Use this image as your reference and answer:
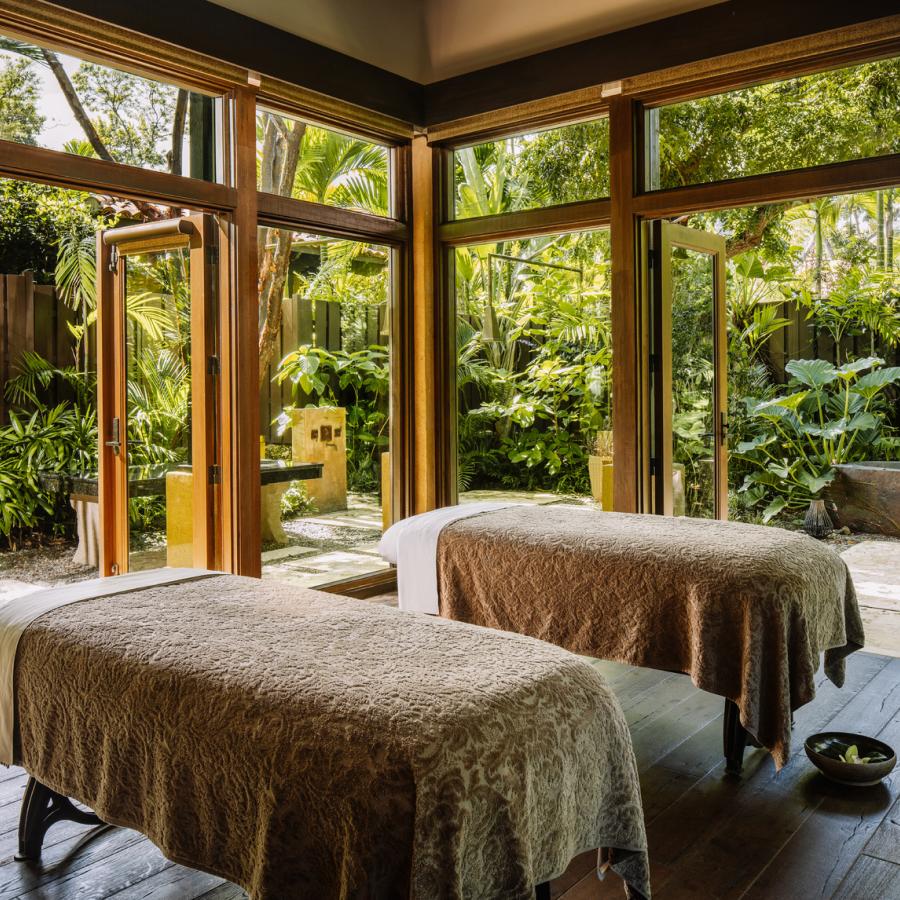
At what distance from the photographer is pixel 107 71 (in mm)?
3488

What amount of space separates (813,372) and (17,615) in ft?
19.7

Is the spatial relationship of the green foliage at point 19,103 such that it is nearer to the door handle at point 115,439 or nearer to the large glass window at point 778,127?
the door handle at point 115,439

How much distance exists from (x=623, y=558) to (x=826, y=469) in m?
4.49

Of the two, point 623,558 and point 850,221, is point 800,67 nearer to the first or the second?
point 623,558

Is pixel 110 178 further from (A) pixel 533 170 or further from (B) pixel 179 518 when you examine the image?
(A) pixel 533 170

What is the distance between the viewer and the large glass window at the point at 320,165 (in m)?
4.17

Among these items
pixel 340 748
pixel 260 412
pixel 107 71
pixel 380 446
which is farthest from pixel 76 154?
pixel 340 748

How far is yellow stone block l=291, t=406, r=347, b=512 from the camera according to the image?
443 centimetres

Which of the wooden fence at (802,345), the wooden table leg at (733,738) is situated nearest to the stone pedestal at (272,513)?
the wooden table leg at (733,738)

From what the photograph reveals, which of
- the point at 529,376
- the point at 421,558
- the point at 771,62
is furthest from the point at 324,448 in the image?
the point at 771,62

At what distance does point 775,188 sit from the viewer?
3.70 metres

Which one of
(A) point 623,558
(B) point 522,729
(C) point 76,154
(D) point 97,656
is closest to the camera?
(B) point 522,729

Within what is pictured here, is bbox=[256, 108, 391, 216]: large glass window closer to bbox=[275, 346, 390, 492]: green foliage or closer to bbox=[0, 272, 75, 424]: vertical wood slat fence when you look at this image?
bbox=[275, 346, 390, 492]: green foliage

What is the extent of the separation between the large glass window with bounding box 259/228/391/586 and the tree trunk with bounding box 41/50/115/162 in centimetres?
89
